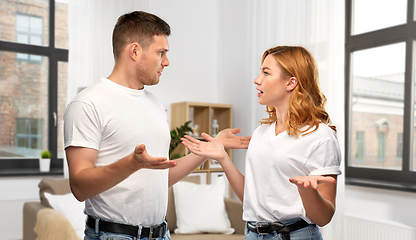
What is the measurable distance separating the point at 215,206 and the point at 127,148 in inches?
84.3

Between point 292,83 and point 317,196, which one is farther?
point 292,83

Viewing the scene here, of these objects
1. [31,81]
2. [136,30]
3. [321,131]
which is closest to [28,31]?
[31,81]

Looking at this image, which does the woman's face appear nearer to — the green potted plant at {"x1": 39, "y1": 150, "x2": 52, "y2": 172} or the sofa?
the sofa

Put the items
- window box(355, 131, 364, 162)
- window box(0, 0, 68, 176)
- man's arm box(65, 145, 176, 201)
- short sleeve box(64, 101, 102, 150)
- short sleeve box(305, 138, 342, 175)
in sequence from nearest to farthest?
man's arm box(65, 145, 176, 201), short sleeve box(64, 101, 102, 150), short sleeve box(305, 138, 342, 175), window box(355, 131, 364, 162), window box(0, 0, 68, 176)

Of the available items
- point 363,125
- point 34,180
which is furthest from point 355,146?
point 34,180

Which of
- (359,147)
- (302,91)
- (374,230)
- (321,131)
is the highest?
(302,91)

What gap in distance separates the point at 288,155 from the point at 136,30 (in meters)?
0.73

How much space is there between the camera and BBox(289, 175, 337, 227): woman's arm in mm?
1168

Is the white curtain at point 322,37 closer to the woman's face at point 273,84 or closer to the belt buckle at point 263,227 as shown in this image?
the woman's face at point 273,84

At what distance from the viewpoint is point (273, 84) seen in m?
1.52

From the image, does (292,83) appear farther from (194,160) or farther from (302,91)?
(194,160)

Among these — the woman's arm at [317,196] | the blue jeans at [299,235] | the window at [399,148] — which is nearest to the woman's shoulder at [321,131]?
the woman's arm at [317,196]

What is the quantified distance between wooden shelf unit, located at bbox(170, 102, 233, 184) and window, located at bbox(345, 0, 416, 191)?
4.99ft

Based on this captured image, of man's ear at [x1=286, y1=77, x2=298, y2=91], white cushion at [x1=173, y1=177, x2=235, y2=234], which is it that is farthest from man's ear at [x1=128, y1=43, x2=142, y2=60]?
white cushion at [x1=173, y1=177, x2=235, y2=234]
